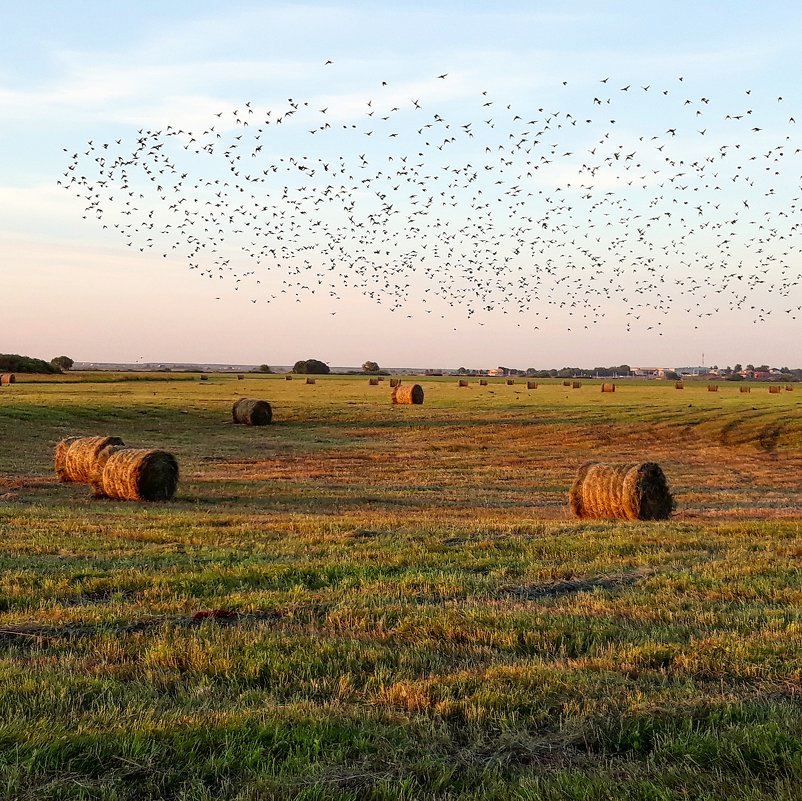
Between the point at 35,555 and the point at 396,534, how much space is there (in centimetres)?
577

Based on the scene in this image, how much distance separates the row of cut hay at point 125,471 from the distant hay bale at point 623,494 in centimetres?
1015

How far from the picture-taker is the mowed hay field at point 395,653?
530 cm

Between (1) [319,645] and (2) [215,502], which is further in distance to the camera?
(2) [215,502]

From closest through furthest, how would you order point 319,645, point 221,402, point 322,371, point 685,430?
point 319,645 < point 685,430 < point 221,402 < point 322,371

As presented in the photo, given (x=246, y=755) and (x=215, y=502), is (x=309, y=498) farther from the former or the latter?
(x=246, y=755)

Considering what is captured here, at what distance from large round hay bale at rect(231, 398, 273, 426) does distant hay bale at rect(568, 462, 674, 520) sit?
1291 inches

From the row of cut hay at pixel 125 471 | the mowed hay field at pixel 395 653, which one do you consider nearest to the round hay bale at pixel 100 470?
the row of cut hay at pixel 125 471

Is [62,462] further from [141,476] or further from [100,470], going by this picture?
[141,476]

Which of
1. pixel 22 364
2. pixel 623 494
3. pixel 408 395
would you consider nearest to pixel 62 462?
pixel 623 494

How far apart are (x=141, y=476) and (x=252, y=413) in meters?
28.7

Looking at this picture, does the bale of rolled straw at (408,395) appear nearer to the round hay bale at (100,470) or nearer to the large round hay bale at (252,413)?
the large round hay bale at (252,413)

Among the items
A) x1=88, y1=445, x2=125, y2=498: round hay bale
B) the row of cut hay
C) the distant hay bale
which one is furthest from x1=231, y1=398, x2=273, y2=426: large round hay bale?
the distant hay bale

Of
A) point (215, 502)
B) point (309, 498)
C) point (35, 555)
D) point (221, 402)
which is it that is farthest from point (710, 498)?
point (221, 402)

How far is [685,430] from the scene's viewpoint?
155 ft
